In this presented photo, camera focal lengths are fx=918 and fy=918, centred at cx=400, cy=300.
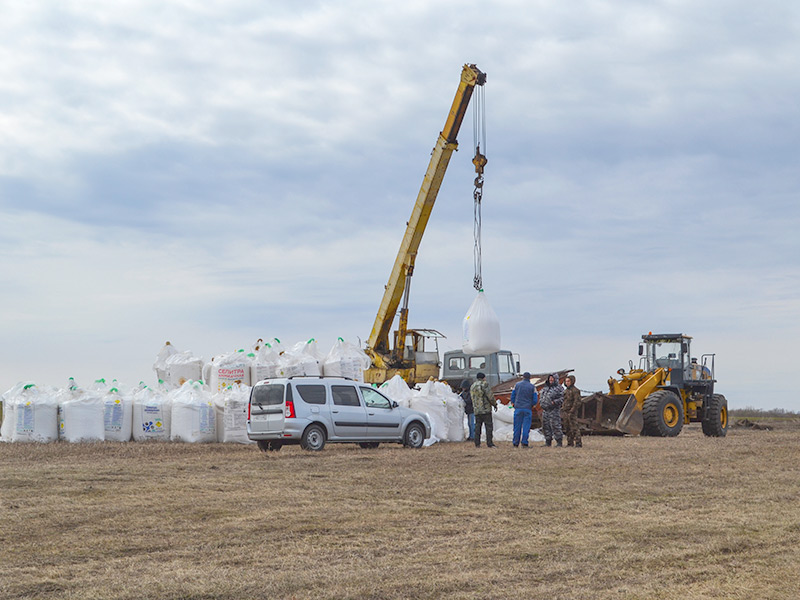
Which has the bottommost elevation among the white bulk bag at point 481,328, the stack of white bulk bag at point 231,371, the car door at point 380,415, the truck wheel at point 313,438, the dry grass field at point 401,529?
the dry grass field at point 401,529

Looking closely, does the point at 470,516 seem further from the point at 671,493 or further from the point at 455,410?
the point at 455,410

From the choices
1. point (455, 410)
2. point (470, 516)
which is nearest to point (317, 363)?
point (455, 410)

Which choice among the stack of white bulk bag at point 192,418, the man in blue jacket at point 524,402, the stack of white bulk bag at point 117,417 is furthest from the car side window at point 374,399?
the stack of white bulk bag at point 117,417

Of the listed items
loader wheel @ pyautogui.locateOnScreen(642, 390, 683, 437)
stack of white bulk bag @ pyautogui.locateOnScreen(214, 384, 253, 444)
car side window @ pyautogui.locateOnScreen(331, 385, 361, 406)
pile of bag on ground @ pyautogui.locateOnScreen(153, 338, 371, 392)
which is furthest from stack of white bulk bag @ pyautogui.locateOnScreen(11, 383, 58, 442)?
loader wheel @ pyautogui.locateOnScreen(642, 390, 683, 437)

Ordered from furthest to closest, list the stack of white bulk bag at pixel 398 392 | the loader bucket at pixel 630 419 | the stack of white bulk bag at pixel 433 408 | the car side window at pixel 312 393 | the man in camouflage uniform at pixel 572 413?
1. the loader bucket at pixel 630 419
2. the stack of white bulk bag at pixel 398 392
3. the stack of white bulk bag at pixel 433 408
4. the man in camouflage uniform at pixel 572 413
5. the car side window at pixel 312 393

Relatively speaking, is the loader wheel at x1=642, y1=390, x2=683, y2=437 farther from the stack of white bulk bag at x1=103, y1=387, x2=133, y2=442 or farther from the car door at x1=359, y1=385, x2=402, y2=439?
the stack of white bulk bag at x1=103, y1=387, x2=133, y2=442

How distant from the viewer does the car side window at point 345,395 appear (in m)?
18.5

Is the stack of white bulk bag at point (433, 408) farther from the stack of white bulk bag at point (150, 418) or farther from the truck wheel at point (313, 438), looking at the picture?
the stack of white bulk bag at point (150, 418)

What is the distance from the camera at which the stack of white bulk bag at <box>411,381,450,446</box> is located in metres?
21.1

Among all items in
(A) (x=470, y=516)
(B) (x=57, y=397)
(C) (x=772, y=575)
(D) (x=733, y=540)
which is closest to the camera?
(C) (x=772, y=575)

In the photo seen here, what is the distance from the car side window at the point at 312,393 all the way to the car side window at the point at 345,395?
0.87 feet

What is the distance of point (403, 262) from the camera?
30594mm

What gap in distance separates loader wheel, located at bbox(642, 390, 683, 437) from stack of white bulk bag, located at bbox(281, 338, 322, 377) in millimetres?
8584

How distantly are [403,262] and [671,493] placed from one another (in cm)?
2001
